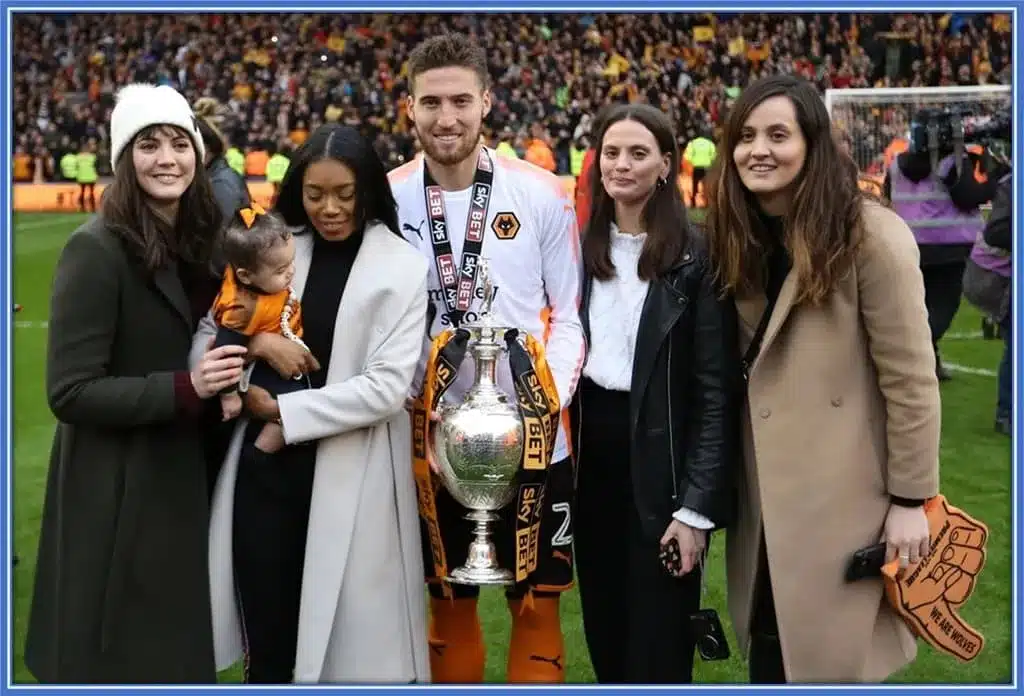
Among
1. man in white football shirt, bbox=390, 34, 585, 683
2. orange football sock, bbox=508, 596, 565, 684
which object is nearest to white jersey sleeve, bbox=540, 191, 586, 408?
man in white football shirt, bbox=390, 34, 585, 683

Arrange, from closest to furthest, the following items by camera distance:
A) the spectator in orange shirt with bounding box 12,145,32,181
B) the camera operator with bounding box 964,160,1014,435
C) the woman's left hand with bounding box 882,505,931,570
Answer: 1. the woman's left hand with bounding box 882,505,931,570
2. the camera operator with bounding box 964,160,1014,435
3. the spectator in orange shirt with bounding box 12,145,32,181

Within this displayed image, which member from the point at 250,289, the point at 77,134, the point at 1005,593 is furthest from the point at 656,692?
the point at 77,134

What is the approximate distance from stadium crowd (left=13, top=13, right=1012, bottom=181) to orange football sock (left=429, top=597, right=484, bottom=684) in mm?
17959

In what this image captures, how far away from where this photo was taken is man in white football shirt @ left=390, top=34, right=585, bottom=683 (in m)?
3.69

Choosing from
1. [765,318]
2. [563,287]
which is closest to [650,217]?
[563,287]

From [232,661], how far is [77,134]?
947 inches

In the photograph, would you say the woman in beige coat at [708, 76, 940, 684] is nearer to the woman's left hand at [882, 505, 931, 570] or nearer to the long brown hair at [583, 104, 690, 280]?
the woman's left hand at [882, 505, 931, 570]

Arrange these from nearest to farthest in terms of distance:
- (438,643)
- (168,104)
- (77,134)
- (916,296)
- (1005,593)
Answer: (916,296), (168,104), (438,643), (1005,593), (77,134)

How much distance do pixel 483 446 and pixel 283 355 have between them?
1.84 feet

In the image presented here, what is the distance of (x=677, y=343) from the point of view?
3.47 meters

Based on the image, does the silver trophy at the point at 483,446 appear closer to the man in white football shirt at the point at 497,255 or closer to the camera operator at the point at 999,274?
the man in white football shirt at the point at 497,255

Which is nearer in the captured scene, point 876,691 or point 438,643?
point 876,691

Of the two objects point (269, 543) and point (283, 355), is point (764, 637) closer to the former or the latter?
point (269, 543)

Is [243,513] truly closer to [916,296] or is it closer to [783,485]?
[783,485]
